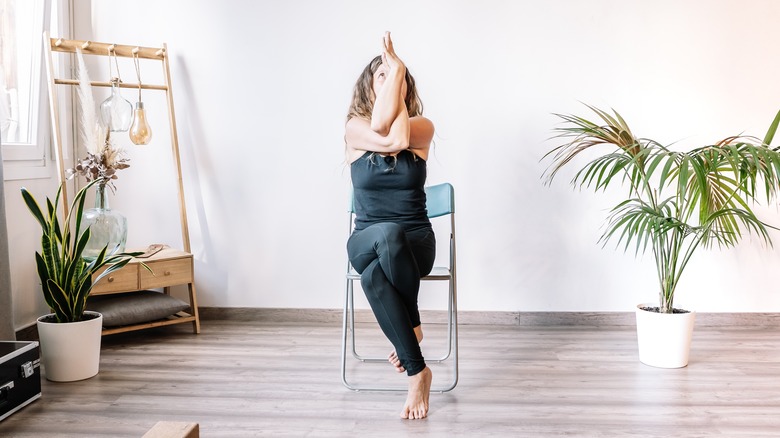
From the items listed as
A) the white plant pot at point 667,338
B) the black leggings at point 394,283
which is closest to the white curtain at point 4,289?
the black leggings at point 394,283

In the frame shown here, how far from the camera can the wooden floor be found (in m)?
2.23

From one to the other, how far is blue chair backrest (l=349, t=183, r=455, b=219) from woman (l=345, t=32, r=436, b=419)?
253 mm

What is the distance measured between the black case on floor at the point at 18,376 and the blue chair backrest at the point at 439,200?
136 cm

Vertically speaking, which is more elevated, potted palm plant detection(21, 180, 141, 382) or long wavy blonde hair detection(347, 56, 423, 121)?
long wavy blonde hair detection(347, 56, 423, 121)

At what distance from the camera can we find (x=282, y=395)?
8.36 ft

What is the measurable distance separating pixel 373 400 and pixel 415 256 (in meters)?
0.55

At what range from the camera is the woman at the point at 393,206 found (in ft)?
7.80

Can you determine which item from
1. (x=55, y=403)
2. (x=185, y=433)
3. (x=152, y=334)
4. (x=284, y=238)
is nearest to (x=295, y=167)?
(x=284, y=238)

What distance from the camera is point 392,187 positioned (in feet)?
8.45

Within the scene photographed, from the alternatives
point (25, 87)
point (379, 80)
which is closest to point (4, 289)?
point (25, 87)

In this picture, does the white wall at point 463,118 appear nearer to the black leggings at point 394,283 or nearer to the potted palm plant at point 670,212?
the potted palm plant at point 670,212

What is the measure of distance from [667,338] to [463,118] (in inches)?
59.2

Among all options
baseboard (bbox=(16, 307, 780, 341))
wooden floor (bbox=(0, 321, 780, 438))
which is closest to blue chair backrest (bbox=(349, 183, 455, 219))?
wooden floor (bbox=(0, 321, 780, 438))

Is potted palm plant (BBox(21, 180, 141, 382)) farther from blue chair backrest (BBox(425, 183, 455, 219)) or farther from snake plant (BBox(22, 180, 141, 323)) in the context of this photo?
blue chair backrest (BBox(425, 183, 455, 219))
